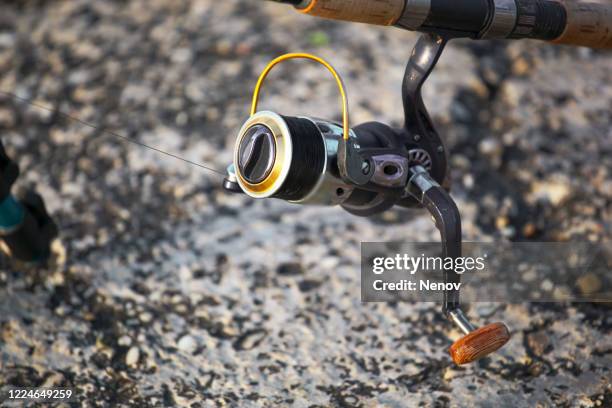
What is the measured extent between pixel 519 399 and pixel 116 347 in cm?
110

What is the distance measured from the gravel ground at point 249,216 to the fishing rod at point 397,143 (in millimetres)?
472

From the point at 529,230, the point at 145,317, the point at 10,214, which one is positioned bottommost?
the point at 145,317

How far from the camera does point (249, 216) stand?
241cm

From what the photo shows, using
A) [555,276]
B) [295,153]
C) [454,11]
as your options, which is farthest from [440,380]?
[454,11]

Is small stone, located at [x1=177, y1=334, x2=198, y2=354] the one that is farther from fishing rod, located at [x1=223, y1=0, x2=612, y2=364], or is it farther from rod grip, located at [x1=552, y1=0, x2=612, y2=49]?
rod grip, located at [x1=552, y1=0, x2=612, y2=49]

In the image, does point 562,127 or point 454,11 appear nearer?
point 454,11

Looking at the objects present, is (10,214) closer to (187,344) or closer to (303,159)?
(187,344)

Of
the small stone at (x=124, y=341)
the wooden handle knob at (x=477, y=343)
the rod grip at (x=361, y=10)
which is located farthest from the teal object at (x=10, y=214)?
the wooden handle knob at (x=477, y=343)

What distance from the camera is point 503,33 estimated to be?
152cm

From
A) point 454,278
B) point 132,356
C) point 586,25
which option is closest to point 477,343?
point 454,278

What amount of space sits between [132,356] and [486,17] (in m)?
1.28

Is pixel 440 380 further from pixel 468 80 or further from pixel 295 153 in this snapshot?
pixel 468 80

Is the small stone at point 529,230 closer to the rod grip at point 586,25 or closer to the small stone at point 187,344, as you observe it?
the rod grip at point 586,25

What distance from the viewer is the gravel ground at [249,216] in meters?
1.84
